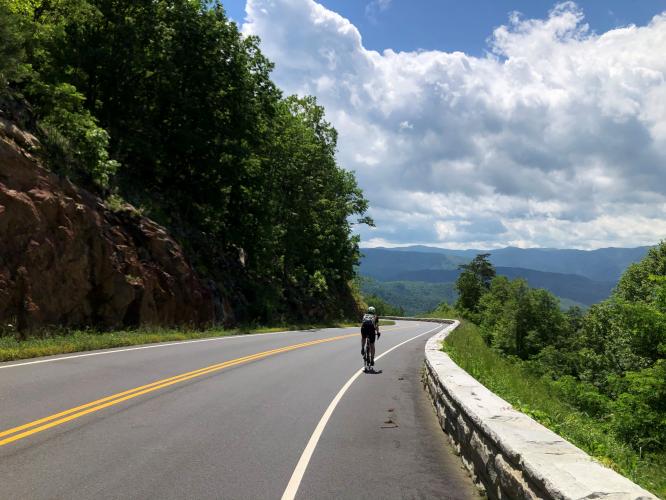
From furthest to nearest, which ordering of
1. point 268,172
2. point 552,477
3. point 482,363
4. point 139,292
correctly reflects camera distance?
1. point 268,172
2. point 139,292
3. point 482,363
4. point 552,477

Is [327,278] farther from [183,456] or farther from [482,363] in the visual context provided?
[183,456]

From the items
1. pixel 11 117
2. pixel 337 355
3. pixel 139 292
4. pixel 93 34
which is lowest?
pixel 337 355

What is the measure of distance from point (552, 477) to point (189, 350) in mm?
14320

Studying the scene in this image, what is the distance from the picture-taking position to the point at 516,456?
4246 mm

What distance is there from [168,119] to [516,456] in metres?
28.8

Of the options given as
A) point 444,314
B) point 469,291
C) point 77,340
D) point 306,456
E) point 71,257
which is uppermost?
point 71,257

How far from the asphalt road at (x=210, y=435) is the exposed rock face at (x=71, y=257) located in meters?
4.12

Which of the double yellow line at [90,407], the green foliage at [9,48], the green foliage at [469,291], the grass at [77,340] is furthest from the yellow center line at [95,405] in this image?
the green foliage at [469,291]

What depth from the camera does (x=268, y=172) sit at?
36.4 metres

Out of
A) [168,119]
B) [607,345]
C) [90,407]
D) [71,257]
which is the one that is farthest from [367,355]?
[607,345]

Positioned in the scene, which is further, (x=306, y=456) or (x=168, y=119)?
(x=168, y=119)

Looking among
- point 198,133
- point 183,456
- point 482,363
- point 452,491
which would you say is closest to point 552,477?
point 452,491

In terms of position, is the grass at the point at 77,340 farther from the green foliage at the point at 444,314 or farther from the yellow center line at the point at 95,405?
the green foliage at the point at 444,314

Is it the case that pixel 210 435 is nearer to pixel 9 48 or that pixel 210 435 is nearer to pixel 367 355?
pixel 367 355
